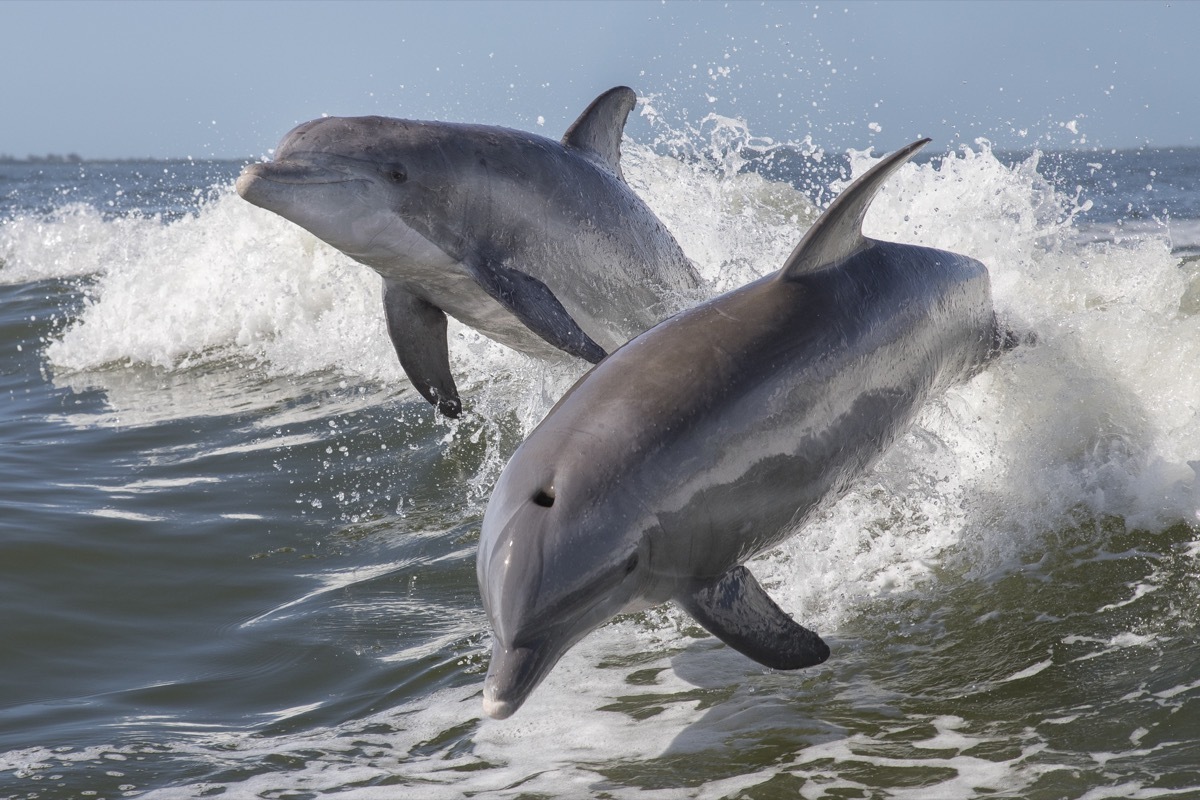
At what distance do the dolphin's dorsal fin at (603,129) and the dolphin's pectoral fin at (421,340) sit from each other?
1.21m

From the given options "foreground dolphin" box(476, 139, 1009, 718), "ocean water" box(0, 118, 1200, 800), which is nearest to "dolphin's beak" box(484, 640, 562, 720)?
"foreground dolphin" box(476, 139, 1009, 718)

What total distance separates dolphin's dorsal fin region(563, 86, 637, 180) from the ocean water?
1239 millimetres

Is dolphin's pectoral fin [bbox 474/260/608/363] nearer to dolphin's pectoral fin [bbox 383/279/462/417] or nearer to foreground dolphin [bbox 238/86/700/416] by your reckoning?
foreground dolphin [bbox 238/86/700/416]

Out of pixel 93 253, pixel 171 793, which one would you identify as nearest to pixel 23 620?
pixel 171 793

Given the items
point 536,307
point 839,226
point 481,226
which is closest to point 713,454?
point 839,226

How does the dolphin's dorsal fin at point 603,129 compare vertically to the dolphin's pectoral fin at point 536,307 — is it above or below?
above

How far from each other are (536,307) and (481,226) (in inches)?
19.3

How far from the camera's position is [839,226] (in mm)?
4625

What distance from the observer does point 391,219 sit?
5.64 meters

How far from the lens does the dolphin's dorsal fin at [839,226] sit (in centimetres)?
441

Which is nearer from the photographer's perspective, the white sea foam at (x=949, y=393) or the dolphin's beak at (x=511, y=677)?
the dolphin's beak at (x=511, y=677)

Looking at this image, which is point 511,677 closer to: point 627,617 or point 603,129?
point 627,617

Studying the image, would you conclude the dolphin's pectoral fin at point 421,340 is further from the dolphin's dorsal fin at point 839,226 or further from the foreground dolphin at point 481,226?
the dolphin's dorsal fin at point 839,226

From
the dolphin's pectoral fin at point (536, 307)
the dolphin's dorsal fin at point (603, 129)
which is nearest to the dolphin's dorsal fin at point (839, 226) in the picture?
the dolphin's pectoral fin at point (536, 307)
